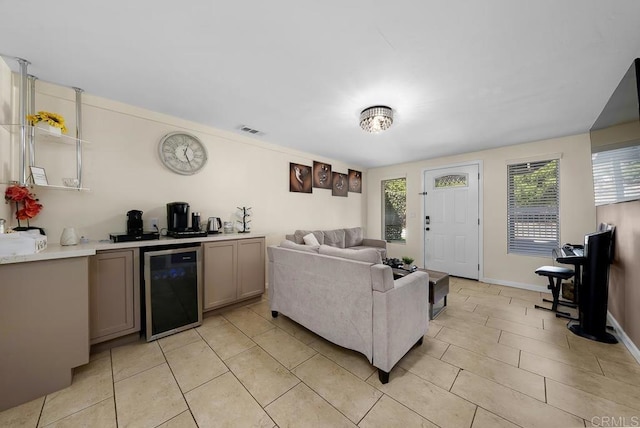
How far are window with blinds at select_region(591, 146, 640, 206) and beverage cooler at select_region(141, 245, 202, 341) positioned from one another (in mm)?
4126

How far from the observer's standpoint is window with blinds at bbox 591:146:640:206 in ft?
6.35

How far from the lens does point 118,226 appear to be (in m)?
2.61

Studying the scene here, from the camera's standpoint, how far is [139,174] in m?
2.74

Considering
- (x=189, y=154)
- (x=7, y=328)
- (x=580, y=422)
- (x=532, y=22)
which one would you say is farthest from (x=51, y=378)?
(x=532, y=22)

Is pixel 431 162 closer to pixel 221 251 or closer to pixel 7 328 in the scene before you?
pixel 221 251

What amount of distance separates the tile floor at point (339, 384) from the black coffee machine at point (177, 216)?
1.18 m

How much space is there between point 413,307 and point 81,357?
8.70 ft

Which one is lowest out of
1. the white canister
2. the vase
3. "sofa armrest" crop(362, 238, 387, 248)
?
"sofa armrest" crop(362, 238, 387, 248)

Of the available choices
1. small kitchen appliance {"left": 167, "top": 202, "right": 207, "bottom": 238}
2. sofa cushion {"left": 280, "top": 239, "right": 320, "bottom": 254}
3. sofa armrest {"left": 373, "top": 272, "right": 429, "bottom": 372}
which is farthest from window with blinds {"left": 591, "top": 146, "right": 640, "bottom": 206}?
small kitchen appliance {"left": 167, "top": 202, "right": 207, "bottom": 238}

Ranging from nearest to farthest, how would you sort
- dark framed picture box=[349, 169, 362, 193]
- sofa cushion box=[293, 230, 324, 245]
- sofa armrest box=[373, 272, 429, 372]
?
1. sofa armrest box=[373, 272, 429, 372]
2. sofa cushion box=[293, 230, 324, 245]
3. dark framed picture box=[349, 169, 362, 193]

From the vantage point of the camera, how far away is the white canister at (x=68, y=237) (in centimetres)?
212

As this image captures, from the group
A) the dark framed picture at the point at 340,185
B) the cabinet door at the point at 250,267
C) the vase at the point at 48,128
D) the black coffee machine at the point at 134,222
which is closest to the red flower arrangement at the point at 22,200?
the vase at the point at 48,128

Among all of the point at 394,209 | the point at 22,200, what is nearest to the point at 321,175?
the point at 394,209

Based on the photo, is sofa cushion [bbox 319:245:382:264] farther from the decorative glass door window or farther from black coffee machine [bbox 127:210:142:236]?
the decorative glass door window
